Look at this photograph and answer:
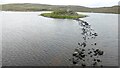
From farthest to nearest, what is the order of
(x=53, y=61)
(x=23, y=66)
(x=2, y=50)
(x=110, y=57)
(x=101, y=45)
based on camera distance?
(x=101, y=45) → (x=2, y=50) → (x=110, y=57) → (x=53, y=61) → (x=23, y=66)

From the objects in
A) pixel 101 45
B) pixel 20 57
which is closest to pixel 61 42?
pixel 101 45

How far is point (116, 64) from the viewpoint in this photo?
151ft

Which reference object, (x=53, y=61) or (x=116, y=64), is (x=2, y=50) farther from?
(x=116, y=64)

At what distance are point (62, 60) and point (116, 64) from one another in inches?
410

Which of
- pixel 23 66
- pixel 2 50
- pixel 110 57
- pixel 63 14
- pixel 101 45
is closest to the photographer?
pixel 23 66

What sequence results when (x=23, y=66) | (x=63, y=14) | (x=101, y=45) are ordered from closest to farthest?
(x=23, y=66), (x=101, y=45), (x=63, y=14)

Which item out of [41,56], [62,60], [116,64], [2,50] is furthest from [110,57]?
[2,50]

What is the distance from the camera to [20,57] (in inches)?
1967

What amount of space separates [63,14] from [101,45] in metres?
126

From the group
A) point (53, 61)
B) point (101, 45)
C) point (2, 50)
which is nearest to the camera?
point (53, 61)

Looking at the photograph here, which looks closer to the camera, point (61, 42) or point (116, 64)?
point (116, 64)

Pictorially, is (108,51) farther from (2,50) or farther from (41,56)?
(2,50)

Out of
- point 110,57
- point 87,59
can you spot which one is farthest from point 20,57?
point 110,57

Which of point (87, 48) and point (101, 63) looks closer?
point (101, 63)
